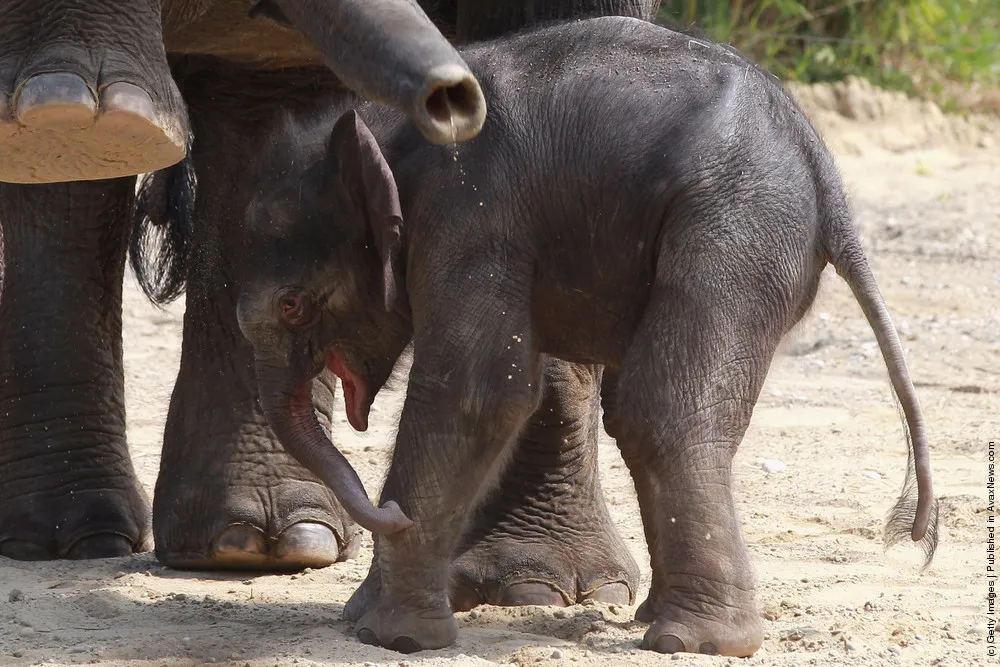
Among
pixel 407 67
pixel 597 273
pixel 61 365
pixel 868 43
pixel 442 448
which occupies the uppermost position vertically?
pixel 868 43

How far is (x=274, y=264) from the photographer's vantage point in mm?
3287

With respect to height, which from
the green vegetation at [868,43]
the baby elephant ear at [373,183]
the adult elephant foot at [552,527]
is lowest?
the adult elephant foot at [552,527]

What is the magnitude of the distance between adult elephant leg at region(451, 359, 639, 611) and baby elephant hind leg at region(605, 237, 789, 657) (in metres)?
0.59

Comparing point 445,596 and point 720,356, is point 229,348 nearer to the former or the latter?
point 445,596

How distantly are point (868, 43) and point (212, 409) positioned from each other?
7286 mm

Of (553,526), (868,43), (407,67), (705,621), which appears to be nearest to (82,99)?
(407,67)

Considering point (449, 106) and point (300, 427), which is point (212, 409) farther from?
point (449, 106)

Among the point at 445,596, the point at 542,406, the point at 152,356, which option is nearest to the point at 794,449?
the point at 542,406

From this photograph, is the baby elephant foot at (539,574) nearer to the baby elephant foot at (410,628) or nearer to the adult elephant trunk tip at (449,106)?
the baby elephant foot at (410,628)

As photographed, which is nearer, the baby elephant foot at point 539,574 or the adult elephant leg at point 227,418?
the baby elephant foot at point 539,574

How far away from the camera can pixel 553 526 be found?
375 centimetres

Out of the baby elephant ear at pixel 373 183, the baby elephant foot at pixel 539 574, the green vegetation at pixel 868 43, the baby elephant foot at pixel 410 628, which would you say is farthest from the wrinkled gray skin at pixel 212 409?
the green vegetation at pixel 868 43

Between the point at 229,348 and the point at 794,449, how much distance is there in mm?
1737

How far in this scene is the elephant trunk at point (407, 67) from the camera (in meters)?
2.64
